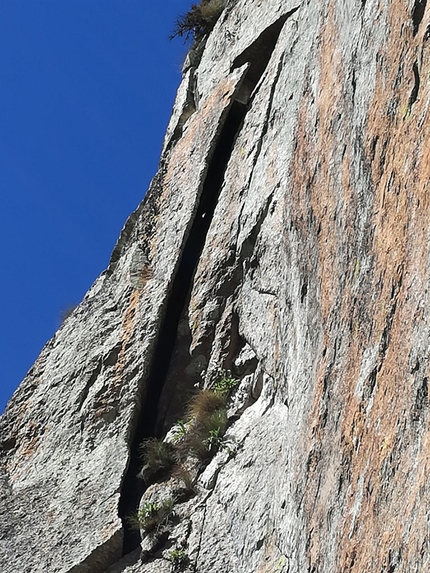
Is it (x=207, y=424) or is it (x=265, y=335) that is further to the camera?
(x=207, y=424)

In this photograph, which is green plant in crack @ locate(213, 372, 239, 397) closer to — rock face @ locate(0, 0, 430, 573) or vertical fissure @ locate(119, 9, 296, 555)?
rock face @ locate(0, 0, 430, 573)

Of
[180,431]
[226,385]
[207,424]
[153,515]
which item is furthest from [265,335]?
[153,515]

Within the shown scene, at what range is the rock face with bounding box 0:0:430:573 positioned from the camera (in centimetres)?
444

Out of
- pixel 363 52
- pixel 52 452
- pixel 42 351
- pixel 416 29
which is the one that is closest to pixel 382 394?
pixel 416 29

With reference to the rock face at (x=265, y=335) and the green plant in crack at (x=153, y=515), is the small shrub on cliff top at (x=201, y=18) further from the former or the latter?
the green plant in crack at (x=153, y=515)

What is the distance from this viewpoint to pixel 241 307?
9.30 meters

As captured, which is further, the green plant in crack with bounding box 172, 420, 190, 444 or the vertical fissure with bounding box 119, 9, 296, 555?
the green plant in crack with bounding box 172, 420, 190, 444

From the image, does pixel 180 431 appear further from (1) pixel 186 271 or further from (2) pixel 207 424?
(1) pixel 186 271

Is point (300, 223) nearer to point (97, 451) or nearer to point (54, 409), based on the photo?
point (97, 451)

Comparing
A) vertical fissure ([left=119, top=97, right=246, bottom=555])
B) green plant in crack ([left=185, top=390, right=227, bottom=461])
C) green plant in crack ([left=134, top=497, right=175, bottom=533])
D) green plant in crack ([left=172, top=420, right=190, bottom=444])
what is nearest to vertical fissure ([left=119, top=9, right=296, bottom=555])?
vertical fissure ([left=119, top=97, right=246, bottom=555])

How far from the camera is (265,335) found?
8484 mm

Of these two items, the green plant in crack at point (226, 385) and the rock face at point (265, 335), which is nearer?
the rock face at point (265, 335)

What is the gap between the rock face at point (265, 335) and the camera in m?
4.44

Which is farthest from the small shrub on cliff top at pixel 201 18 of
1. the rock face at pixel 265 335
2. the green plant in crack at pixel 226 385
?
the green plant in crack at pixel 226 385
